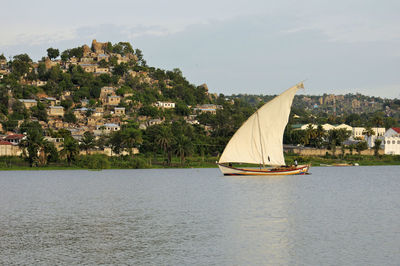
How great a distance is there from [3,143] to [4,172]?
576 inches

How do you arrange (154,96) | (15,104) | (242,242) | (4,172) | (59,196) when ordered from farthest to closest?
(154,96), (15,104), (4,172), (59,196), (242,242)

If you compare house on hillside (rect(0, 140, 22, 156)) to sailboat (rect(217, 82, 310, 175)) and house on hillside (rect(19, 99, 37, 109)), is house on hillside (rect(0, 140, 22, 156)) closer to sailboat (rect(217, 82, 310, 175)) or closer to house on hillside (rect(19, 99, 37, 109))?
house on hillside (rect(19, 99, 37, 109))

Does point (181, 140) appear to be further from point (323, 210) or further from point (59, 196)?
point (323, 210)

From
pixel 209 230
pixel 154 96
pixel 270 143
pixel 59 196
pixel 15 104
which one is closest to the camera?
pixel 209 230

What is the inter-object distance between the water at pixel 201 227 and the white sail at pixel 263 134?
46.6 ft

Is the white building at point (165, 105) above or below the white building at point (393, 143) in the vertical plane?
above

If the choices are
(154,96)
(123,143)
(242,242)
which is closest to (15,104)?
(154,96)

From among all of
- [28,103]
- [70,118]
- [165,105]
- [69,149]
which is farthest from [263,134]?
[165,105]

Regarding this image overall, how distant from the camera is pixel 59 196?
54.6m

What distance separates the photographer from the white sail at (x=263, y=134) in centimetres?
7062

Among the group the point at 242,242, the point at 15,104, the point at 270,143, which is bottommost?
the point at 242,242

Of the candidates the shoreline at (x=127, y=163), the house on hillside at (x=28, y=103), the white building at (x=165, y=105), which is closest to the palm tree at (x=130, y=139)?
the shoreline at (x=127, y=163)

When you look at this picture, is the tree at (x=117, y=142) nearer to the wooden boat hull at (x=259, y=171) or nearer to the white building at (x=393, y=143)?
the wooden boat hull at (x=259, y=171)

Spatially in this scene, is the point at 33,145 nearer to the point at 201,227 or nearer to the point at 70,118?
the point at 201,227
